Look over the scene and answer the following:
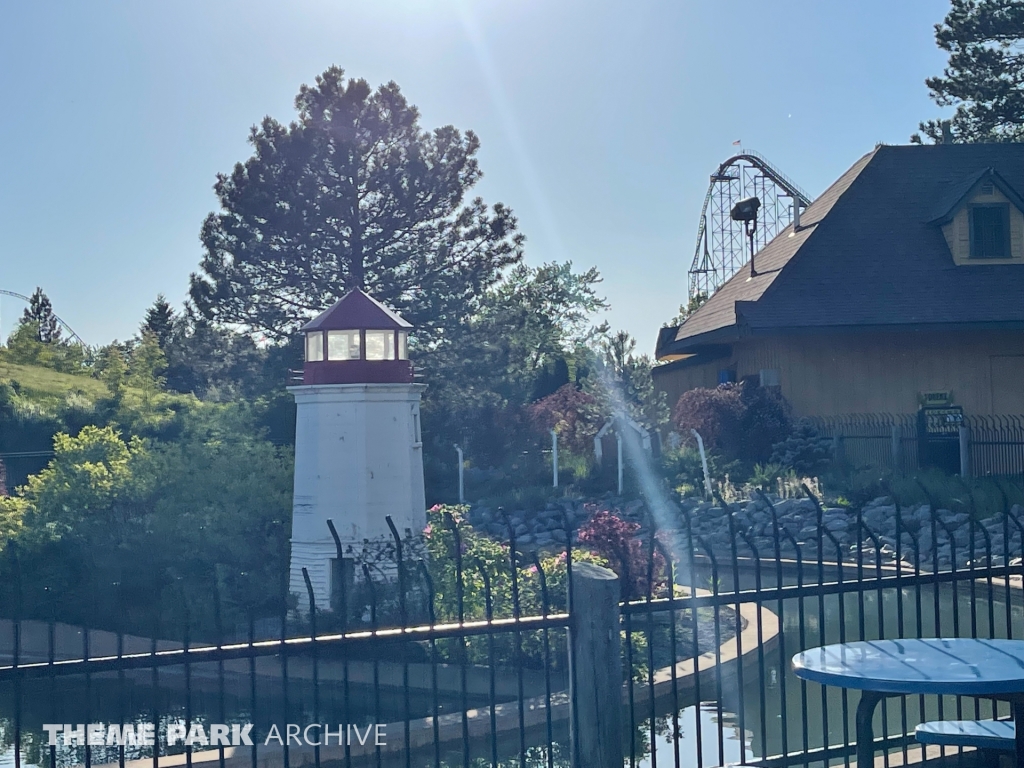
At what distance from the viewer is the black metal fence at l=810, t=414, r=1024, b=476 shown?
18016 millimetres

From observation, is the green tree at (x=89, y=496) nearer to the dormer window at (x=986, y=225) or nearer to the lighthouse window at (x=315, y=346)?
the lighthouse window at (x=315, y=346)

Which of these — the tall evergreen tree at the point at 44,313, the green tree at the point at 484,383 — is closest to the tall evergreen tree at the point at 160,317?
the tall evergreen tree at the point at 44,313

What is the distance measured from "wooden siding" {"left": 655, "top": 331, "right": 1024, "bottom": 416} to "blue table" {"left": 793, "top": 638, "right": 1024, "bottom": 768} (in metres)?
16.6

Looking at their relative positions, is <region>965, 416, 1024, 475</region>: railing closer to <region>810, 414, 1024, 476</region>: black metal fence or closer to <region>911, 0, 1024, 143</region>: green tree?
<region>810, 414, 1024, 476</region>: black metal fence

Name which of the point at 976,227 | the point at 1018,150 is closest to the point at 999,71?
the point at 1018,150

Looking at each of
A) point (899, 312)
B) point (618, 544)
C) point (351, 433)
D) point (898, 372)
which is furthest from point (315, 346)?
point (898, 372)

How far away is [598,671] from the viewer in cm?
416

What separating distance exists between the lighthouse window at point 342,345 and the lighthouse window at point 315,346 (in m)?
0.11

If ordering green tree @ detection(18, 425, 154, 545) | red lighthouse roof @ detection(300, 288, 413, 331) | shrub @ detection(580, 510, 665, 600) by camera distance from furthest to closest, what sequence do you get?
1. green tree @ detection(18, 425, 154, 545)
2. red lighthouse roof @ detection(300, 288, 413, 331)
3. shrub @ detection(580, 510, 665, 600)

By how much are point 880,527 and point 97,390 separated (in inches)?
845

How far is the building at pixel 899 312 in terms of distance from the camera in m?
19.7

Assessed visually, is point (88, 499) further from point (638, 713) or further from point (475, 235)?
point (475, 235)

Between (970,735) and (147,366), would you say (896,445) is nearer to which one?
(970,735)

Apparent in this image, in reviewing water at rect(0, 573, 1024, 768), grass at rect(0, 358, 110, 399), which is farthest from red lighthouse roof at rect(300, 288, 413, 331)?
grass at rect(0, 358, 110, 399)
